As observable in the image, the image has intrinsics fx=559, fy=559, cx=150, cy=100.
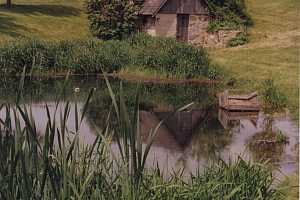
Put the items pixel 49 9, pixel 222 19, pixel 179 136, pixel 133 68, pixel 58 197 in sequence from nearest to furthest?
pixel 58 197 < pixel 179 136 < pixel 133 68 < pixel 222 19 < pixel 49 9

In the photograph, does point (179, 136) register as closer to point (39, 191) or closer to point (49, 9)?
point (39, 191)

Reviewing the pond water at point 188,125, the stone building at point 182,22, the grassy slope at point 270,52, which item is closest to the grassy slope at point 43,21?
the stone building at point 182,22

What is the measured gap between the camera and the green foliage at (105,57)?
29.0 metres

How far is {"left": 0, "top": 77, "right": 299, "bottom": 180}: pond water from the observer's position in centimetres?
1578

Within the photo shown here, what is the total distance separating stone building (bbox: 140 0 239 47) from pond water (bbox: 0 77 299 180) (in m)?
12.3

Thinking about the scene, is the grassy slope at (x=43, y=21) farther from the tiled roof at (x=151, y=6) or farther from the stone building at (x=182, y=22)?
the stone building at (x=182, y=22)

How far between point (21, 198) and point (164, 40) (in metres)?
25.8

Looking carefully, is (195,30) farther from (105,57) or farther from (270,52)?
(105,57)

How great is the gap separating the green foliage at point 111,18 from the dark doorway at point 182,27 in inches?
130

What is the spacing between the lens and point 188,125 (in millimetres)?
20953

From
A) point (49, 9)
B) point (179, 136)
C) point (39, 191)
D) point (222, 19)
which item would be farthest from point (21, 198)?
point (49, 9)

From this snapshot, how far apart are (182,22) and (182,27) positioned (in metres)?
0.38

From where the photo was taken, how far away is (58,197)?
645 centimetres

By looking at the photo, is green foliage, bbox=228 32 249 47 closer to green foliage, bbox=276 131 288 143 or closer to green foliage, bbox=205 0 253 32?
green foliage, bbox=205 0 253 32
